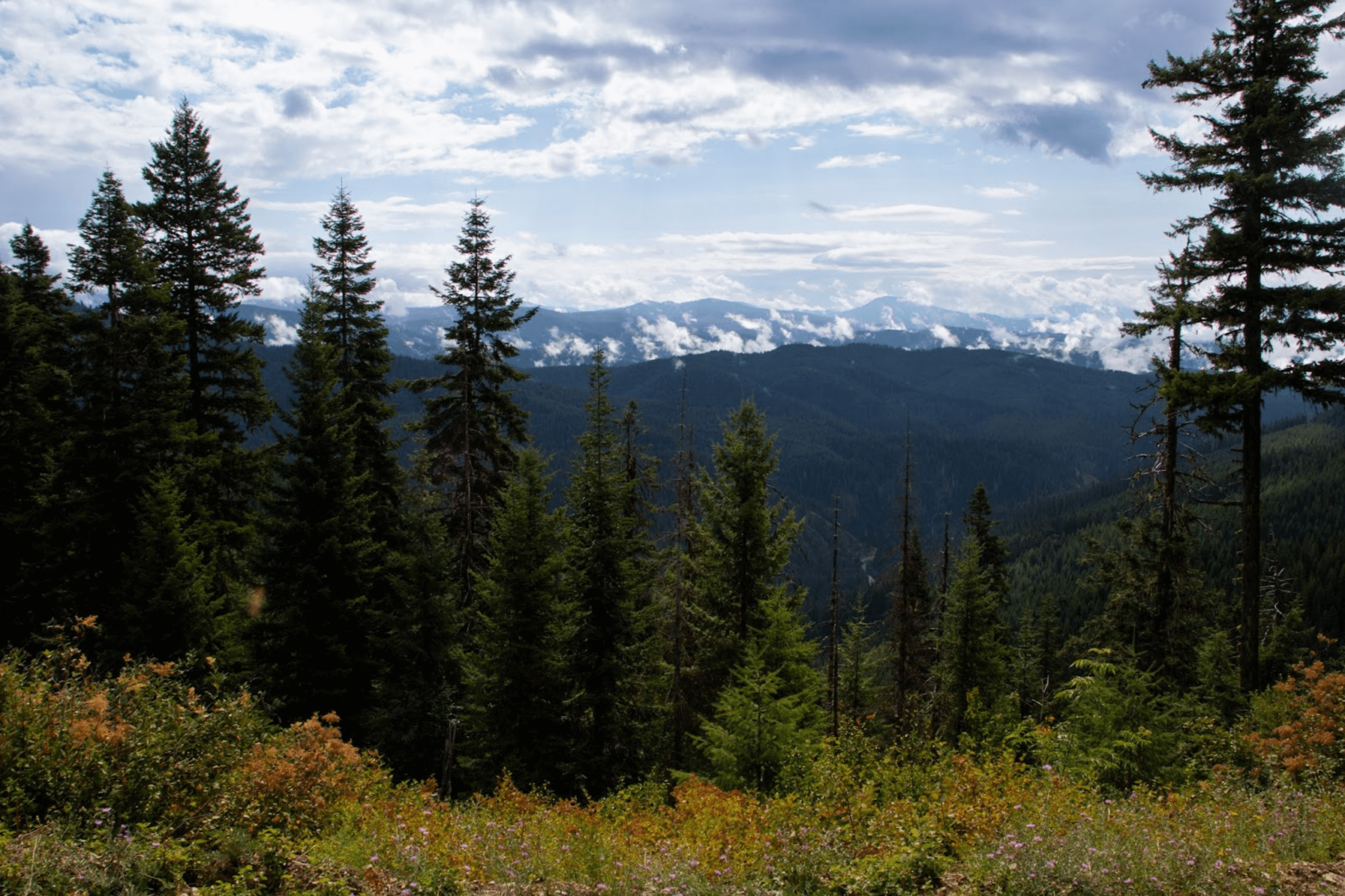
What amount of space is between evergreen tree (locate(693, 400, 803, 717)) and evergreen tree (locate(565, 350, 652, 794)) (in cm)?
208

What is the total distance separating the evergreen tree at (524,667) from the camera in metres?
→ 17.9

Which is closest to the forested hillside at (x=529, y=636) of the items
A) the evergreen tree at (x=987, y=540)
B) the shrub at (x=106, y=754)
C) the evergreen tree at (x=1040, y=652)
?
the shrub at (x=106, y=754)

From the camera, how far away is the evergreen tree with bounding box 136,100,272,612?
64.3 feet

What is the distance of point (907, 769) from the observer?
11164 millimetres

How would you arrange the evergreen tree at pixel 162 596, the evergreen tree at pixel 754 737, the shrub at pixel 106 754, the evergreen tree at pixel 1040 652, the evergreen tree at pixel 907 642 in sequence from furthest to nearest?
the evergreen tree at pixel 1040 652 < the evergreen tree at pixel 907 642 < the evergreen tree at pixel 162 596 < the evergreen tree at pixel 754 737 < the shrub at pixel 106 754

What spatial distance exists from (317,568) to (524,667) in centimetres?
635

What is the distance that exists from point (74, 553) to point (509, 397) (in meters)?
12.1

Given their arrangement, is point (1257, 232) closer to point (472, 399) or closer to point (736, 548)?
point (736, 548)

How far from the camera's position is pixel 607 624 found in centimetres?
1961

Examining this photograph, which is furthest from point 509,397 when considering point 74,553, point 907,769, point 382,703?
point 907,769

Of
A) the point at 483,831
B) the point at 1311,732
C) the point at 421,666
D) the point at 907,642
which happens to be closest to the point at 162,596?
the point at 421,666

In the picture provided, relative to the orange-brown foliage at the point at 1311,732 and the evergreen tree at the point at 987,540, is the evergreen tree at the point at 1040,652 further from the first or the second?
the orange-brown foliage at the point at 1311,732

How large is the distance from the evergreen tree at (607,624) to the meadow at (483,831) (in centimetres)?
997

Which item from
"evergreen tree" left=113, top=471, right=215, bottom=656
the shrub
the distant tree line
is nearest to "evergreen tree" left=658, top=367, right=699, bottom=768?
the distant tree line
